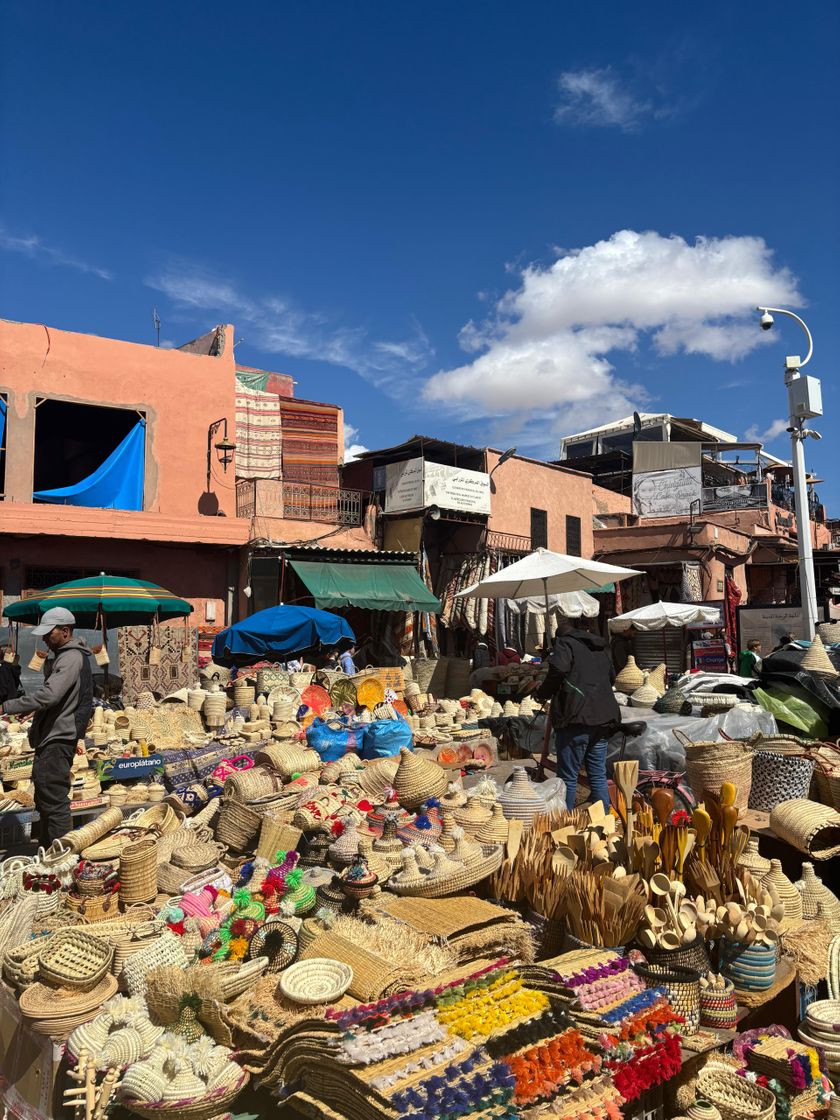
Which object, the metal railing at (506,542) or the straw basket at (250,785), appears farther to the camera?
the metal railing at (506,542)

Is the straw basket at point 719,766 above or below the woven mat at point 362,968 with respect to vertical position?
above

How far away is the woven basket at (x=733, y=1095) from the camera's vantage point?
9.11 ft

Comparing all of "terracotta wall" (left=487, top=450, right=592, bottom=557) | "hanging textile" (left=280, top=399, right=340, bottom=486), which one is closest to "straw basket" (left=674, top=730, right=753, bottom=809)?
"hanging textile" (left=280, top=399, right=340, bottom=486)

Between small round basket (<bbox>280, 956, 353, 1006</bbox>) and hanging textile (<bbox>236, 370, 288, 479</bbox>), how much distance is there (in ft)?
51.2

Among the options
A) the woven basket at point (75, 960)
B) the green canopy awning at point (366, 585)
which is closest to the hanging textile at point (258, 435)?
the green canopy awning at point (366, 585)

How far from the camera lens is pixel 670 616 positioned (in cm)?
1405

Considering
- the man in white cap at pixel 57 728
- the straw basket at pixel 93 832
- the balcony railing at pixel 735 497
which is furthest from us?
the balcony railing at pixel 735 497

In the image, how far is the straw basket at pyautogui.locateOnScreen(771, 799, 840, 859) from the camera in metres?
4.59

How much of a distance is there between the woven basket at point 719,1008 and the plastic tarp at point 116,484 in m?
14.0

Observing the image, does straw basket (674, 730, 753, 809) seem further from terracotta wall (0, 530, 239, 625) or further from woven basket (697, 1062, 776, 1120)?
terracotta wall (0, 530, 239, 625)

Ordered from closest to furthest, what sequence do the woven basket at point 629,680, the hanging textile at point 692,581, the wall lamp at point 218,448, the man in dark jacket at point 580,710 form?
the man in dark jacket at point 580,710
the woven basket at point 629,680
the wall lamp at point 218,448
the hanging textile at point 692,581

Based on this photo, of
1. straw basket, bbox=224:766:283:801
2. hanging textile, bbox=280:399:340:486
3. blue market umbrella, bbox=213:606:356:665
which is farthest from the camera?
hanging textile, bbox=280:399:340:486

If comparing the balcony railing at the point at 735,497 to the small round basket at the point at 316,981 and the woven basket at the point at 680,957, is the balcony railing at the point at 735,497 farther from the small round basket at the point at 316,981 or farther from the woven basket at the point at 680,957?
the small round basket at the point at 316,981

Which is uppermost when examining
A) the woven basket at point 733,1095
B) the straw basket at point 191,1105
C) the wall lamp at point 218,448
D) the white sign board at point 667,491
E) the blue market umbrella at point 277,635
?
the white sign board at point 667,491
